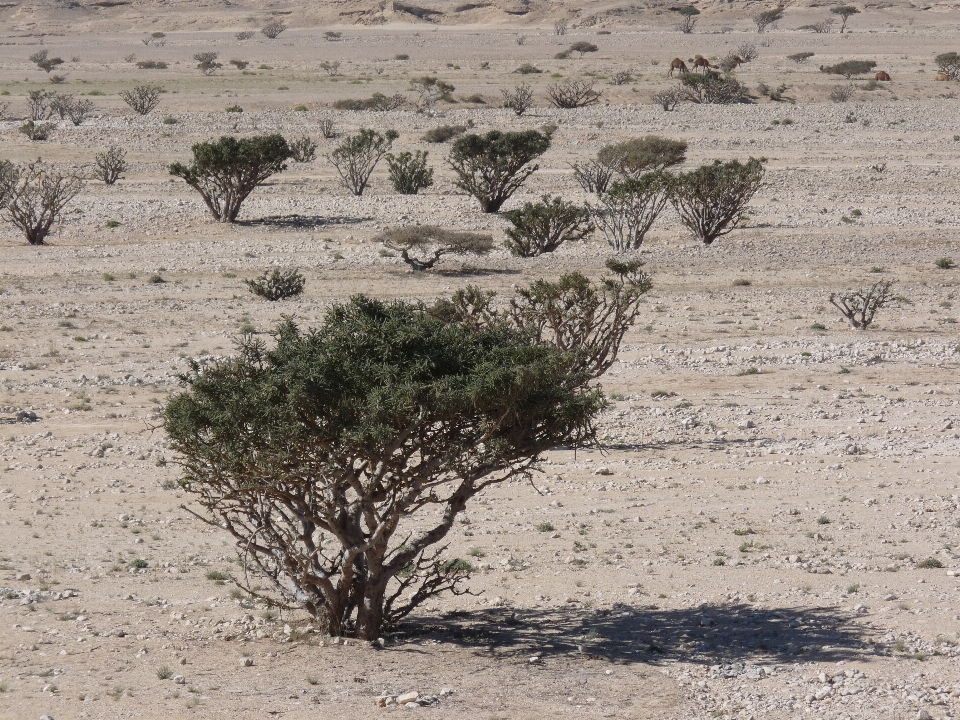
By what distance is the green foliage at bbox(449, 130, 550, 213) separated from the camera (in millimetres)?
31312

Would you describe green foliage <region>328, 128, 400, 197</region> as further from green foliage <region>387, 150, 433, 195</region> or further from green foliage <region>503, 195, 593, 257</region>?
green foliage <region>503, 195, 593, 257</region>

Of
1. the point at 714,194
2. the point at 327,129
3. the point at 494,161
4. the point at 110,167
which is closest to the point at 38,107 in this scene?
the point at 327,129

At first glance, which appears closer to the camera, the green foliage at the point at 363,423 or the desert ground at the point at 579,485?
the green foliage at the point at 363,423

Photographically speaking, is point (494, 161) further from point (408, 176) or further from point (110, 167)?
point (110, 167)

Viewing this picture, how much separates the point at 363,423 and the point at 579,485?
5875 mm

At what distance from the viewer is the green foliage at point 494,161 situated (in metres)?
31.3

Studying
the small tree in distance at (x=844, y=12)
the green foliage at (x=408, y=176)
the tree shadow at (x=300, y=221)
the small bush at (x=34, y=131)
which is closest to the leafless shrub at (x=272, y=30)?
the small tree in distance at (x=844, y=12)

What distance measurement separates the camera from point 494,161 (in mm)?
31312

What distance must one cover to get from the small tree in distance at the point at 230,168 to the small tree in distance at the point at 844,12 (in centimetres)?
7268

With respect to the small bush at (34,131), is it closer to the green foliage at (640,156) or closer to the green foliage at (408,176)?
the green foliage at (408,176)

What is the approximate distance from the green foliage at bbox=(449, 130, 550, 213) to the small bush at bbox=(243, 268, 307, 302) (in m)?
8.91

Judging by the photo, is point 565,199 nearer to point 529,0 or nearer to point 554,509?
point 554,509

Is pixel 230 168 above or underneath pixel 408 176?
above

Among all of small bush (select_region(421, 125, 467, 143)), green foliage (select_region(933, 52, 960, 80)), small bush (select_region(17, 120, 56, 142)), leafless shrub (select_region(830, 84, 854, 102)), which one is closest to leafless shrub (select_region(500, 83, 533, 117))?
small bush (select_region(421, 125, 467, 143))
